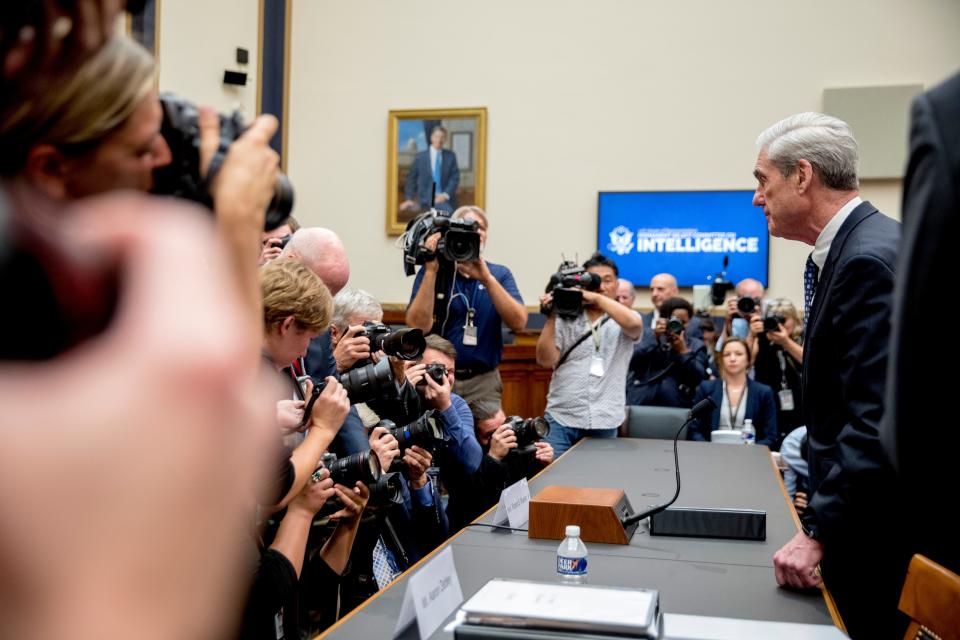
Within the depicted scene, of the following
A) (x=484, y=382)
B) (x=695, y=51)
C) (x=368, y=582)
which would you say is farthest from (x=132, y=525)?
(x=695, y=51)

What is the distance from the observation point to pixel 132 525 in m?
0.30

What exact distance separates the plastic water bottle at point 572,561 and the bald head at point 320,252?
1432 millimetres

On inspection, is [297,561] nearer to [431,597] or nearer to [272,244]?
[431,597]

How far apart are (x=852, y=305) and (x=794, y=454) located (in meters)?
2.36

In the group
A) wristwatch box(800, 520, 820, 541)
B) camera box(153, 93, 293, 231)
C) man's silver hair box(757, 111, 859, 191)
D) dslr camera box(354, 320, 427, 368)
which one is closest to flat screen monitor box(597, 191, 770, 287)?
dslr camera box(354, 320, 427, 368)

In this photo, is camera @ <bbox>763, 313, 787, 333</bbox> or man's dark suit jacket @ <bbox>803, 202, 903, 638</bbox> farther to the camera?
camera @ <bbox>763, 313, 787, 333</bbox>

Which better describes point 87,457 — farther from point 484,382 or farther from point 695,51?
point 695,51

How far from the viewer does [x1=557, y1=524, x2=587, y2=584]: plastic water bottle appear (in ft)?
5.58

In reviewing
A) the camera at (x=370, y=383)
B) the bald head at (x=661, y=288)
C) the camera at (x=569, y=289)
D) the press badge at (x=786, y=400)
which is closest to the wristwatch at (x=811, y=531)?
the camera at (x=370, y=383)

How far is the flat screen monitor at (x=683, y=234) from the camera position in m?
7.31

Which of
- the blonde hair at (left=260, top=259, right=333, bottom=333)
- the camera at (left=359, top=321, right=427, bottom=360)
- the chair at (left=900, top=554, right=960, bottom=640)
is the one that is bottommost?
the chair at (left=900, top=554, right=960, bottom=640)

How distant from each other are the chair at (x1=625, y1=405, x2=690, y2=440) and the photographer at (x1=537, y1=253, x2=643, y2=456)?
1.08ft

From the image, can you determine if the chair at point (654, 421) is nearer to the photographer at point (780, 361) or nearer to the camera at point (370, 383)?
the photographer at point (780, 361)

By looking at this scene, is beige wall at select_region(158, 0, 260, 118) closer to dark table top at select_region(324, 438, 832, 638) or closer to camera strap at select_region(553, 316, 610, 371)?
camera strap at select_region(553, 316, 610, 371)
